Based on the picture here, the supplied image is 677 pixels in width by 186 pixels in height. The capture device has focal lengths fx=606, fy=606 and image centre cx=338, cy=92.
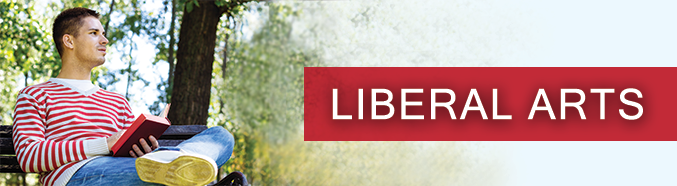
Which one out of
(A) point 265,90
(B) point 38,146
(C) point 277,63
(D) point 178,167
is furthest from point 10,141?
(A) point 265,90

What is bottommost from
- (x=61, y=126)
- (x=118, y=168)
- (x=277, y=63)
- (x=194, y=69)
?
(x=118, y=168)

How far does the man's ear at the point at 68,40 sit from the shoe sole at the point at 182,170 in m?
0.65

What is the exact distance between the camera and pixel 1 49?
630 centimetres

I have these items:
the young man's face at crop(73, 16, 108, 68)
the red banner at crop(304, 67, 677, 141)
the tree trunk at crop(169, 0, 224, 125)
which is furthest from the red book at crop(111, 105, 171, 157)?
the red banner at crop(304, 67, 677, 141)

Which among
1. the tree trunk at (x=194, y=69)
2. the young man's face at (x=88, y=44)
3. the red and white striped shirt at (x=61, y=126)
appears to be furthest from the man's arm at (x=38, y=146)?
the tree trunk at (x=194, y=69)

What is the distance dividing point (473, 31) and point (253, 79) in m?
4.31

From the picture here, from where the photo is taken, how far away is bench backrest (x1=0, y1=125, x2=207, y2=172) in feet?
7.21

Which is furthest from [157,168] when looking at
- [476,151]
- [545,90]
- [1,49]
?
[476,151]

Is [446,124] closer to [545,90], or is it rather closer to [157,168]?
[545,90]

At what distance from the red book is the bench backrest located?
0.55 meters

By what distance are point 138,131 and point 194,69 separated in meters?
2.31

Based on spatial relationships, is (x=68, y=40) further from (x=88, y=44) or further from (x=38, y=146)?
(x=38, y=146)

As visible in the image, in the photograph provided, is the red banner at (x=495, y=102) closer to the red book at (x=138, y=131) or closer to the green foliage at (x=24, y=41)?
the green foliage at (x=24, y=41)

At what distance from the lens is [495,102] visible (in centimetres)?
882
